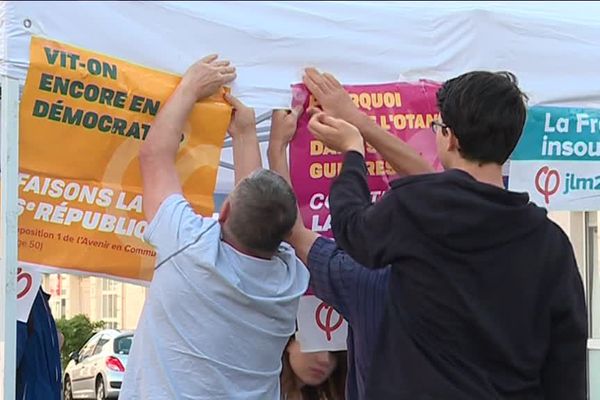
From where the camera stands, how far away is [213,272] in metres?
2.47

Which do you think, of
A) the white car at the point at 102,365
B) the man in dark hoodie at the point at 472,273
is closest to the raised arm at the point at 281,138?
→ the man in dark hoodie at the point at 472,273

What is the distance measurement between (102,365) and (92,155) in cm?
1543

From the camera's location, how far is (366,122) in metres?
2.83

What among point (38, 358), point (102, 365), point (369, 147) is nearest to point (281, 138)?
point (369, 147)

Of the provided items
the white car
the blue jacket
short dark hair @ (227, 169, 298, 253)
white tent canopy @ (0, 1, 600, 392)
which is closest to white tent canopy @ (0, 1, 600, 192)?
white tent canopy @ (0, 1, 600, 392)

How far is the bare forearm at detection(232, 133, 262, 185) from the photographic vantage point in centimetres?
289

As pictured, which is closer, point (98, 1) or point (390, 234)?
point (390, 234)

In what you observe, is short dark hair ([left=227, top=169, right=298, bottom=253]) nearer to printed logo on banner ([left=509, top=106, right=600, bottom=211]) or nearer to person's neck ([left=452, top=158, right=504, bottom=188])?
person's neck ([left=452, top=158, right=504, bottom=188])

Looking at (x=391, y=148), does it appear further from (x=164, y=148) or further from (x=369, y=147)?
(x=164, y=148)

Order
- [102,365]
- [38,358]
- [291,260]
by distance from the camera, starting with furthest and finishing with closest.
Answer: [102,365]
[38,358]
[291,260]

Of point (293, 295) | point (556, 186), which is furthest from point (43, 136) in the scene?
point (556, 186)

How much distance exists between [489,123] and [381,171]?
90 centimetres

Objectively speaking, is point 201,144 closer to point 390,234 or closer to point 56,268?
point 56,268

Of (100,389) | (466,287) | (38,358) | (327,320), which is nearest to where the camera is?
(466,287)
